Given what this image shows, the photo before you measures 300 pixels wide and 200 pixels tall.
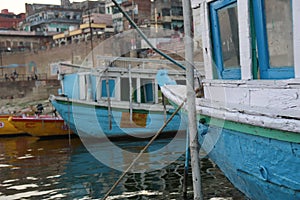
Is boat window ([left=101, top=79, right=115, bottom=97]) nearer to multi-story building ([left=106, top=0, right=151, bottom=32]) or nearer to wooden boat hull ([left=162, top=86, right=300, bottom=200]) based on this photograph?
wooden boat hull ([left=162, top=86, right=300, bottom=200])

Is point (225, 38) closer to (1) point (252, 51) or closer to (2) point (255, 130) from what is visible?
(1) point (252, 51)

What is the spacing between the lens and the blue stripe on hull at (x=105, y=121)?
14.3m

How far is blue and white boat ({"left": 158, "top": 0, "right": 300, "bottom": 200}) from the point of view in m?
3.74

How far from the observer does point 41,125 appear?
632 inches

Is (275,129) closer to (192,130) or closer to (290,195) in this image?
(290,195)

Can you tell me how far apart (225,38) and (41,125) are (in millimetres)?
12214

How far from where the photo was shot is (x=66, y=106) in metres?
14.7

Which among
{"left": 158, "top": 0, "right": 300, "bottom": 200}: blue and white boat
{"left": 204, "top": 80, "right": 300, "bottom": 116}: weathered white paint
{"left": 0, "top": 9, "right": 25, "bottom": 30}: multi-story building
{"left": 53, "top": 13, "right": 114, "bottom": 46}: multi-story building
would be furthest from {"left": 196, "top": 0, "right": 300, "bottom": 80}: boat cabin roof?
{"left": 0, "top": 9, "right": 25, "bottom": 30}: multi-story building

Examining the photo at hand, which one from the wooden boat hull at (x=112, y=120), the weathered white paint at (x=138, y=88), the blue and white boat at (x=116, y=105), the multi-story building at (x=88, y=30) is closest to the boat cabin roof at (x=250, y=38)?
the blue and white boat at (x=116, y=105)

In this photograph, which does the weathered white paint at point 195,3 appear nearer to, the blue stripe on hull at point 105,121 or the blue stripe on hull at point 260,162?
the blue stripe on hull at point 260,162

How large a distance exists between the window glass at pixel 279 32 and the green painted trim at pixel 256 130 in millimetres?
665

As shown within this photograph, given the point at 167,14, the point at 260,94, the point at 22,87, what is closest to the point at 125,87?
the point at 260,94

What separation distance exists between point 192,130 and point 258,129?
0.81m

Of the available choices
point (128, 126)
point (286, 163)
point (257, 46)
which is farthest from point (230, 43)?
point (128, 126)
